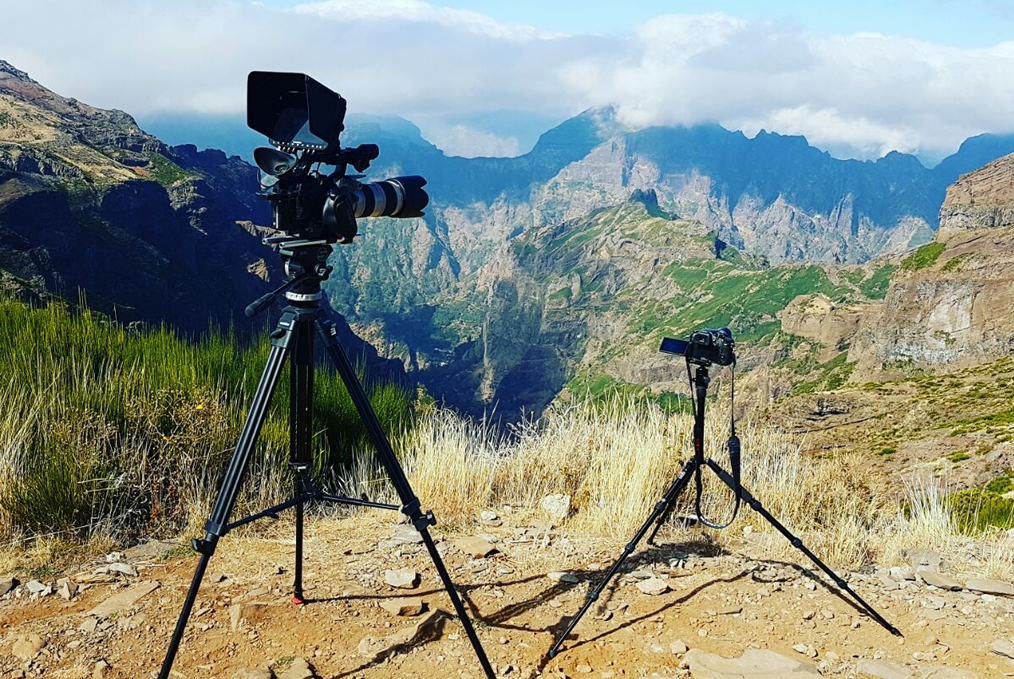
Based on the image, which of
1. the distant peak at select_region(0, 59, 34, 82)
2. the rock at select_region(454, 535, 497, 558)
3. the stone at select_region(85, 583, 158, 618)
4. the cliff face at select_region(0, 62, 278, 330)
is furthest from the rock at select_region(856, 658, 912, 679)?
the distant peak at select_region(0, 59, 34, 82)

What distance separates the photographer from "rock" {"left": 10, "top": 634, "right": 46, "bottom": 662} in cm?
360

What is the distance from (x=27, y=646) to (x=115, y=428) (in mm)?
2159

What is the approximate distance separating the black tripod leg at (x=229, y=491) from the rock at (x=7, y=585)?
1.60m

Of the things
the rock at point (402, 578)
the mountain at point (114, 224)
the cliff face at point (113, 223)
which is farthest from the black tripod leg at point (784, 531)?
the cliff face at point (113, 223)

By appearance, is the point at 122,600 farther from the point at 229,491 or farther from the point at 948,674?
the point at 948,674

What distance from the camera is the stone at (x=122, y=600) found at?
4047mm

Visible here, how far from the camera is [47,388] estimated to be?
564 centimetres

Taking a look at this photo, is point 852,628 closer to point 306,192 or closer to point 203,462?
point 306,192

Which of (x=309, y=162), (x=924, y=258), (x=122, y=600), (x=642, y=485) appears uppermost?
(x=924, y=258)

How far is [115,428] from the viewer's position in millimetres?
5523

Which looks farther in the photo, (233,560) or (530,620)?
(233,560)

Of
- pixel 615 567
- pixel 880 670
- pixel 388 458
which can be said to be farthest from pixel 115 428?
pixel 880 670

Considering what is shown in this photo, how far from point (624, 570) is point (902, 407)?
50.3 metres

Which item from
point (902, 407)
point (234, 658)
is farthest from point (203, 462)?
point (902, 407)
